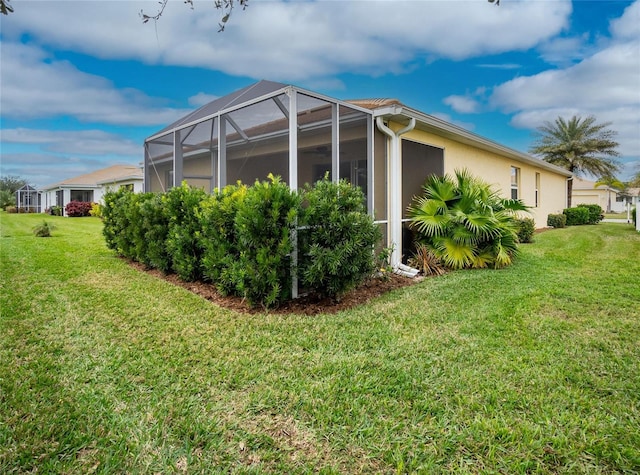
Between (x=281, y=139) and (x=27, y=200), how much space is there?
42.2 m

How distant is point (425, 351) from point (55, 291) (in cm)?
560

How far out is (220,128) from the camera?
6793 mm

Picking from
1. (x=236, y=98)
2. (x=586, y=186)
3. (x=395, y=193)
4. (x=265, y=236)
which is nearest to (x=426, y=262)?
(x=395, y=193)

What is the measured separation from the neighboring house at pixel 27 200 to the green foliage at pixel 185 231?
38.0 meters

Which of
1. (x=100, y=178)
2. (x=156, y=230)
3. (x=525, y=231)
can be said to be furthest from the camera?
(x=100, y=178)

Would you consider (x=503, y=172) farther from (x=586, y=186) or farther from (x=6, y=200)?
(x=6, y=200)

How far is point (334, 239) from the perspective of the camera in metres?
4.82

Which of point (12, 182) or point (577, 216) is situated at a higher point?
point (12, 182)

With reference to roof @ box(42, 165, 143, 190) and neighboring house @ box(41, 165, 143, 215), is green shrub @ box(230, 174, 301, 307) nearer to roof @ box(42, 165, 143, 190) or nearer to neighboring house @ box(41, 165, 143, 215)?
roof @ box(42, 165, 143, 190)

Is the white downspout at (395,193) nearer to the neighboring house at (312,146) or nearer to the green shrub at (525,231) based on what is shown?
the neighboring house at (312,146)

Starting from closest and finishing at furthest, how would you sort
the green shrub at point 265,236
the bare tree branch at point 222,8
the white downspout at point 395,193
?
the bare tree branch at point 222,8 → the green shrub at point 265,236 → the white downspout at point 395,193

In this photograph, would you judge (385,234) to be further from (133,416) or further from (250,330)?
(133,416)

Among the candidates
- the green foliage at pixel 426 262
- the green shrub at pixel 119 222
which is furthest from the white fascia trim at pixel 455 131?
the green shrub at pixel 119 222

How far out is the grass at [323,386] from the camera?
219 centimetres
